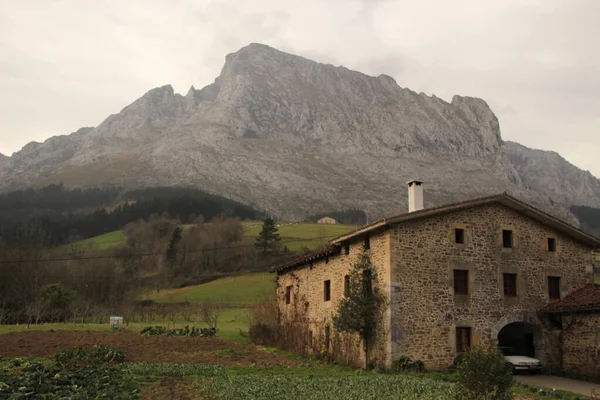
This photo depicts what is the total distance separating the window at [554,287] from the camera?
1035 inches

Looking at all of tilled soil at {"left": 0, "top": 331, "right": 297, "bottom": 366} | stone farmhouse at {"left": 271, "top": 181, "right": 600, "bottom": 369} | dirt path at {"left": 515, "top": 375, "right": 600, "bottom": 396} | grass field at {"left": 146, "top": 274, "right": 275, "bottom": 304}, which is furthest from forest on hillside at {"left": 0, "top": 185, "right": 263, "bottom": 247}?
dirt path at {"left": 515, "top": 375, "right": 600, "bottom": 396}

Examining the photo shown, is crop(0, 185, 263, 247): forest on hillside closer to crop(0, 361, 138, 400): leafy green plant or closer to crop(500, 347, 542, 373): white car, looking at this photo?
crop(0, 361, 138, 400): leafy green plant

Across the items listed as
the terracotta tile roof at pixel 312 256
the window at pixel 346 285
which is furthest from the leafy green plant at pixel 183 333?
the window at pixel 346 285

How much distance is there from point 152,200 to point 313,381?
128306 millimetres

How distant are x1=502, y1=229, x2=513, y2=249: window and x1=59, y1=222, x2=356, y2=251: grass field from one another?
210 feet

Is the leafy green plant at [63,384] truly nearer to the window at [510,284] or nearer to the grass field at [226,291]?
the window at [510,284]

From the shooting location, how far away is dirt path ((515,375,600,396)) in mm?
18969

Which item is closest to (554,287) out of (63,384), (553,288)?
(553,288)

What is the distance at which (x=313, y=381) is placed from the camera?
18594 millimetres

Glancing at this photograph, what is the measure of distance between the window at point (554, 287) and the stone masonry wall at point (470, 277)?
227 millimetres

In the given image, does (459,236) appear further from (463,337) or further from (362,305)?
(362,305)

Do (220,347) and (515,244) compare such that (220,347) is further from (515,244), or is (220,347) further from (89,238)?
(89,238)

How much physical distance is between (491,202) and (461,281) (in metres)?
4.19

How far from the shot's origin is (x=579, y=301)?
23.3 m
